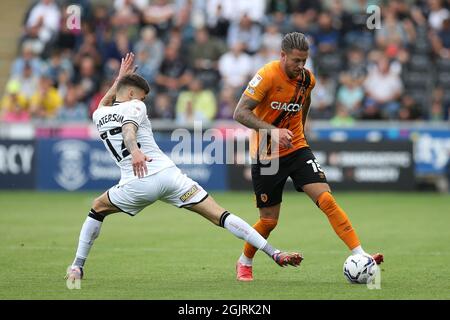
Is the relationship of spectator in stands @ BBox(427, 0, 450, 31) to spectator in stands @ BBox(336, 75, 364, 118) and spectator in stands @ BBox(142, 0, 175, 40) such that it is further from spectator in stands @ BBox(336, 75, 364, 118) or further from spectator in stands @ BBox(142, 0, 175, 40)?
spectator in stands @ BBox(142, 0, 175, 40)

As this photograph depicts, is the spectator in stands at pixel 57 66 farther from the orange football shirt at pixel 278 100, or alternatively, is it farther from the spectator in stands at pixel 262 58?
the orange football shirt at pixel 278 100

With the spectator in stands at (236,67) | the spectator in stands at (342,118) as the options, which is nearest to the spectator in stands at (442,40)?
the spectator in stands at (342,118)

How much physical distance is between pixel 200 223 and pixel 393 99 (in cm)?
850

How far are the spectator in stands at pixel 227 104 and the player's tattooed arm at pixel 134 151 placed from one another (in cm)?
1395

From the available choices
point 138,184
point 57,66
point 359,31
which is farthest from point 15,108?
point 138,184

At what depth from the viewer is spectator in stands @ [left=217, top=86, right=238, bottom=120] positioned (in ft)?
75.6

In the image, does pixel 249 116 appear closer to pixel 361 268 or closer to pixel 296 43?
pixel 296 43

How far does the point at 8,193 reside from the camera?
2209 centimetres

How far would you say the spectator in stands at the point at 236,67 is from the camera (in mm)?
24016

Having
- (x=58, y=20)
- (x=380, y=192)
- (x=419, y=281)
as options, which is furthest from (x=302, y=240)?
(x=58, y=20)

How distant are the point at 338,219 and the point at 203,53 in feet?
52.4

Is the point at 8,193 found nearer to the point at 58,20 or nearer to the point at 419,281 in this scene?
the point at 58,20

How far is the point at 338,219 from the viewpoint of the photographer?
9562 millimetres
